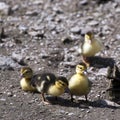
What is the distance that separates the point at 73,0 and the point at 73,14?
51cm

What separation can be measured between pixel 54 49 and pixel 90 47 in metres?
0.79

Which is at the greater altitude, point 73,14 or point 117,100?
point 73,14

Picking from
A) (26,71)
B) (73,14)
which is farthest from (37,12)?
(26,71)

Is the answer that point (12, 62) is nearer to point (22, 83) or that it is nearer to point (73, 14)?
point (22, 83)

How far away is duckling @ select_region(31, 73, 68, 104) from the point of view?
763cm

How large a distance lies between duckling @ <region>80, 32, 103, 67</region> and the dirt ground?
171 mm

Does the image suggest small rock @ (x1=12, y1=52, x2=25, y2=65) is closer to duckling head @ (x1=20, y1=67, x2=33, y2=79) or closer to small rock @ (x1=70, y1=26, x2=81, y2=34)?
duckling head @ (x1=20, y1=67, x2=33, y2=79)

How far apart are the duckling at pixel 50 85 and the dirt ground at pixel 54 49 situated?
0.60 ft

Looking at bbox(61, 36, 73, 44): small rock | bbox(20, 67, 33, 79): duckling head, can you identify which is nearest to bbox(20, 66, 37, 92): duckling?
bbox(20, 67, 33, 79): duckling head

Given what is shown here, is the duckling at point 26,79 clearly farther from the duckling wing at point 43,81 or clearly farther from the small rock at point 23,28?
the small rock at point 23,28

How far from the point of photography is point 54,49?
9766mm

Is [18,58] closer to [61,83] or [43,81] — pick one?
[43,81]

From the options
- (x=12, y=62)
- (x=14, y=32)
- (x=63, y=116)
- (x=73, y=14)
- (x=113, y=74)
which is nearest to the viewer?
(x=63, y=116)

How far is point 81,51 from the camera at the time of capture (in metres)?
9.35
